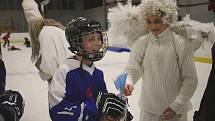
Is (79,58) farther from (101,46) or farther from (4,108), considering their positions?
(4,108)

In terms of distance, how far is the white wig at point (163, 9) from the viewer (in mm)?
1903

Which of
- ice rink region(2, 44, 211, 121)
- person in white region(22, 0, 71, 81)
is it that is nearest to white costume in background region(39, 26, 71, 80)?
person in white region(22, 0, 71, 81)

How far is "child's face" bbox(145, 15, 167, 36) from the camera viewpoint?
193cm

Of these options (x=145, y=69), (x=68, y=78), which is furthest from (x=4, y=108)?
(x=145, y=69)

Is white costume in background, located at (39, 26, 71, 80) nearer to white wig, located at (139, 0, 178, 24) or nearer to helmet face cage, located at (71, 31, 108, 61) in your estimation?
white wig, located at (139, 0, 178, 24)

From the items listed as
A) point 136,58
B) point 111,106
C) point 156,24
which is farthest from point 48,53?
point 111,106

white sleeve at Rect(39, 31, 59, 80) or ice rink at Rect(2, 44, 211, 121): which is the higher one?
white sleeve at Rect(39, 31, 59, 80)

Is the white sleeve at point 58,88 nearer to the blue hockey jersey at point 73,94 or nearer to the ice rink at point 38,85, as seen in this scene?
the blue hockey jersey at point 73,94

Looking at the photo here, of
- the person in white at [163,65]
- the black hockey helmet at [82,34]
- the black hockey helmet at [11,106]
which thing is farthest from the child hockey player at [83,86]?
the person in white at [163,65]

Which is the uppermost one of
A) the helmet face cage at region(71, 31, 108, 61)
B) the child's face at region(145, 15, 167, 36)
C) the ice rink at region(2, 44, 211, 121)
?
the child's face at region(145, 15, 167, 36)

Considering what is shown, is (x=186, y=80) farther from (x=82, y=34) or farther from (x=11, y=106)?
(x=11, y=106)

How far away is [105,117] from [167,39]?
0.73 metres

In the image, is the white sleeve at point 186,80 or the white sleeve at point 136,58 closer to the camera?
the white sleeve at point 186,80

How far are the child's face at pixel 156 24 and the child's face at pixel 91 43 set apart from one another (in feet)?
1.75
